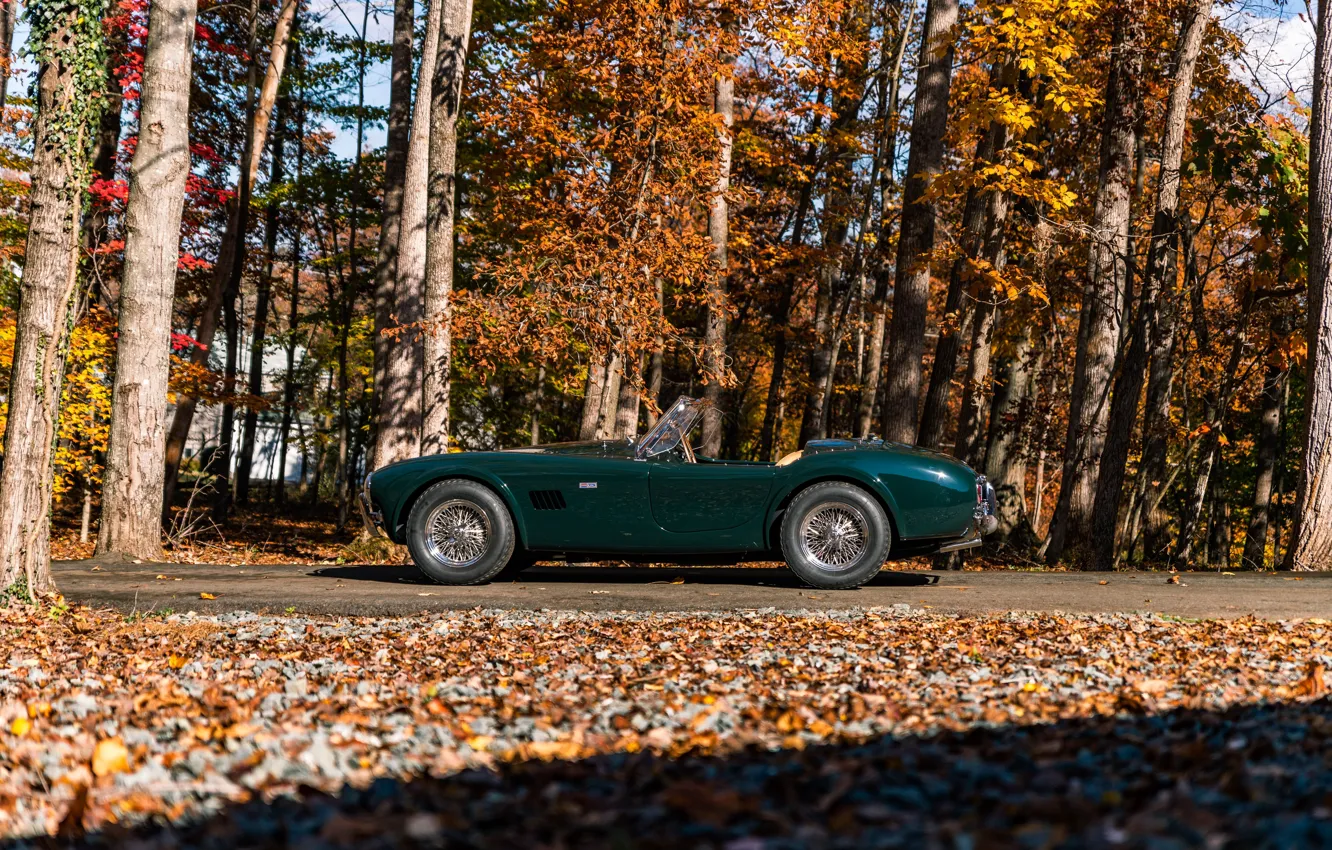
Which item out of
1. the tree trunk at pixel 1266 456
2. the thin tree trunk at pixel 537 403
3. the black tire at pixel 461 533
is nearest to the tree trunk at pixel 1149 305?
the black tire at pixel 461 533

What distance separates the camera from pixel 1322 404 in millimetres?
11070

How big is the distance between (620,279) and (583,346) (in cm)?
129

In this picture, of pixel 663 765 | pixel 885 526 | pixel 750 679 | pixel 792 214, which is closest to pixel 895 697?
pixel 750 679

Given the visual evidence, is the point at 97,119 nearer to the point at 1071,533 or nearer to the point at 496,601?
the point at 496,601

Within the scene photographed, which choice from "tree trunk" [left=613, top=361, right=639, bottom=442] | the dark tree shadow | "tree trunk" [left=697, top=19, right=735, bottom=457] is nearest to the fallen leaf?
the dark tree shadow

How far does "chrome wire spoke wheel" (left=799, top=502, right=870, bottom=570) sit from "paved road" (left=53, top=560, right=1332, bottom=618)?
253mm

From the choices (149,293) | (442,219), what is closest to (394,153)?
(442,219)

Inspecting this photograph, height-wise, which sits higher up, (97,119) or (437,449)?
(97,119)

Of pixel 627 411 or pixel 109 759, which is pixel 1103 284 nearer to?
pixel 627 411

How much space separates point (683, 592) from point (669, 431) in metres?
1.28

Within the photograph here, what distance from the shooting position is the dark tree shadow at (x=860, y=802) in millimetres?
2807

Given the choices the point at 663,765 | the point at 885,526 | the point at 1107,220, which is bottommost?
the point at 663,765

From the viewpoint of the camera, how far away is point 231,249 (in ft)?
68.1

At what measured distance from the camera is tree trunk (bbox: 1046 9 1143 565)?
15305mm
